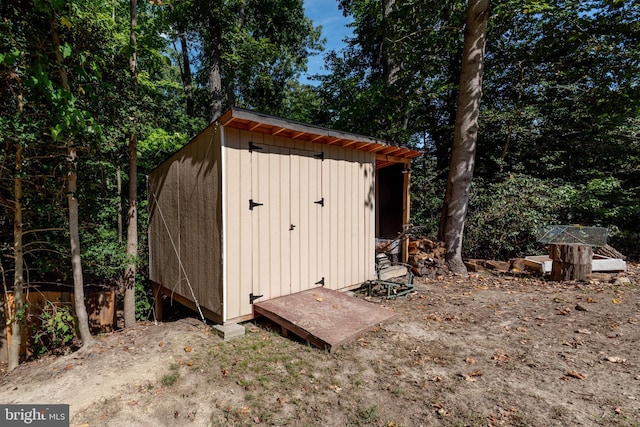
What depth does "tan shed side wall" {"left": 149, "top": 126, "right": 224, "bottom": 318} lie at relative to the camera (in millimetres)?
3479

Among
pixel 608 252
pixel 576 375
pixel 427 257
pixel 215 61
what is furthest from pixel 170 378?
pixel 215 61

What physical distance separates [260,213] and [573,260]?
538cm

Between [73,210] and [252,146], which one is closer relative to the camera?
[73,210]

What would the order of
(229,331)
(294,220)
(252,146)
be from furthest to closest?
(294,220) < (252,146) < (229,331)

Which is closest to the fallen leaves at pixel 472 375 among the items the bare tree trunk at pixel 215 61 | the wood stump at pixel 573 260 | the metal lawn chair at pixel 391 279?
the metal lawn chair at pixel 391 279

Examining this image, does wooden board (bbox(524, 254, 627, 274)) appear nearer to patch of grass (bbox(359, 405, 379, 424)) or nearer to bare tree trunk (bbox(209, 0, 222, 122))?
patch of grass (bbox(359, 405, 379, 424))

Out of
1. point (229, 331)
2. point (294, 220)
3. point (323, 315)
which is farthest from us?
point (294, 220)

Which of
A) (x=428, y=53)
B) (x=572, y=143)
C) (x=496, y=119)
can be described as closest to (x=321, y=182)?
(x=428, y=53)

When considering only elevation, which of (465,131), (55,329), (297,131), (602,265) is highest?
(465,131)

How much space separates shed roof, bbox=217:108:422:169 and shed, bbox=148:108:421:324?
14mm

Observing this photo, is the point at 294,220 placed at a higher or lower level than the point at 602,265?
higher

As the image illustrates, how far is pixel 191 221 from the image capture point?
4.08 m

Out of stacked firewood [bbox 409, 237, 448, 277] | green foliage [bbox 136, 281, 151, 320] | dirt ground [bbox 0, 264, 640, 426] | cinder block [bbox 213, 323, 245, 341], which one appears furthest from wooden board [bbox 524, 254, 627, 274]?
green foliage [bbox 136, 281, 151, 320]

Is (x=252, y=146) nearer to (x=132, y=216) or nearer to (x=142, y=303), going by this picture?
(x=132, y=216)
